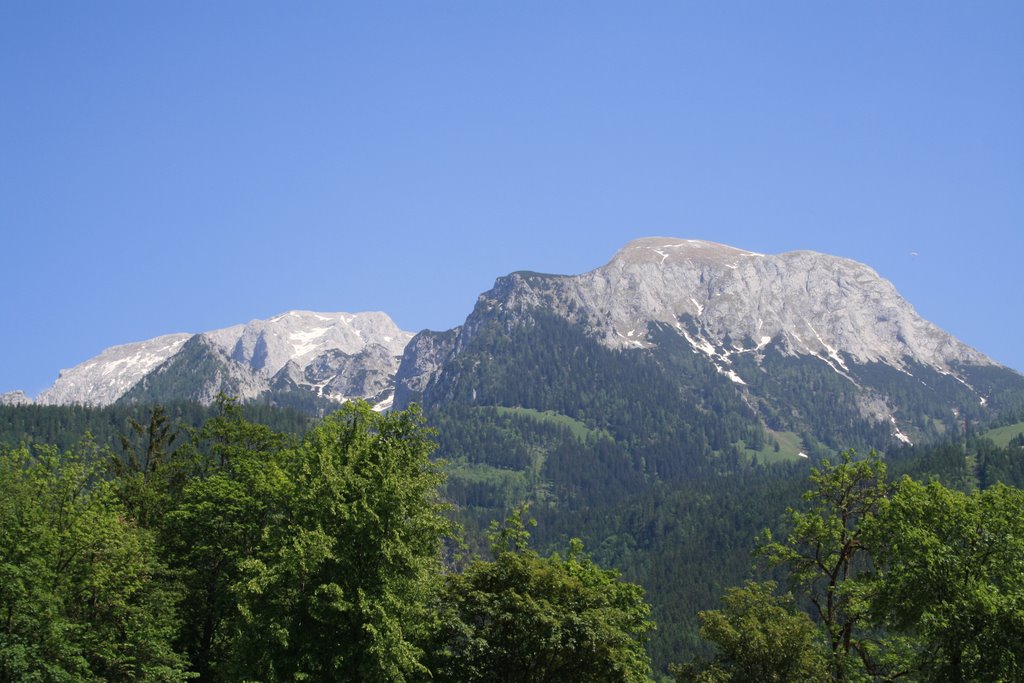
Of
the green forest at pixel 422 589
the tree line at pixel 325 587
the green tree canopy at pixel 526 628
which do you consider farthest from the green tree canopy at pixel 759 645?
the green tree canopy at pixel 526 628

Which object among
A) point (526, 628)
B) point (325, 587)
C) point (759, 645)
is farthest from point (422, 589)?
point (759, 645)

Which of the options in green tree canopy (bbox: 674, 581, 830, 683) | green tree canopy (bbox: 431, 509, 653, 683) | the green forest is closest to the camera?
the green forest

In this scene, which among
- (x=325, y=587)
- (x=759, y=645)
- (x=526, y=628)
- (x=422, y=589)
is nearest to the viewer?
(x=325, y=587)

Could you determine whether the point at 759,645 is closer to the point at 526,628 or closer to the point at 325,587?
the point at 526,628

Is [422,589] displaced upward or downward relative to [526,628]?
upward

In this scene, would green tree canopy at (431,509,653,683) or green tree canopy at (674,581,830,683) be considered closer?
green tree canopy at (431,509,653,683)

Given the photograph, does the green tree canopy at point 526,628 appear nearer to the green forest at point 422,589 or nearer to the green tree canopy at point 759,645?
the green forest at point 422,589

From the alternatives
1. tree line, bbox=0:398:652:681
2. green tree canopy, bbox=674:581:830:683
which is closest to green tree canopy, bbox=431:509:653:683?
tree line, bbox=0:398:652:681

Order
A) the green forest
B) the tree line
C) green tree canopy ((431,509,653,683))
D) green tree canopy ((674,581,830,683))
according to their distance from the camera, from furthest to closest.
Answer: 1. green tree canopy ((674,581,830,683))
2. green tree canopy ((431,509,653,683))
3. the tree line
4. the green forest

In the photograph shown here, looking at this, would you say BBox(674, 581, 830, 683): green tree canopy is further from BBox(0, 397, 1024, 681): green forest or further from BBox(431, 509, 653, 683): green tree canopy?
BBox(431, 509, 653, 683): green tree canopy

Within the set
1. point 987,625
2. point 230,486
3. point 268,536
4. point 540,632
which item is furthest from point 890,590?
point 230,486

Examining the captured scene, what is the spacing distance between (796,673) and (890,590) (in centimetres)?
647

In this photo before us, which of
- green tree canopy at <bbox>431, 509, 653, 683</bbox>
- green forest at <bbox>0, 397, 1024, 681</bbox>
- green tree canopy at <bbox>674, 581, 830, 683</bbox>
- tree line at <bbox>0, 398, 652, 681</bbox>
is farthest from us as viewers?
green tree canopy at <bbox>674, 581, 830, 683</bbox>

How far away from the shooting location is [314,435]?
47.1 metres
